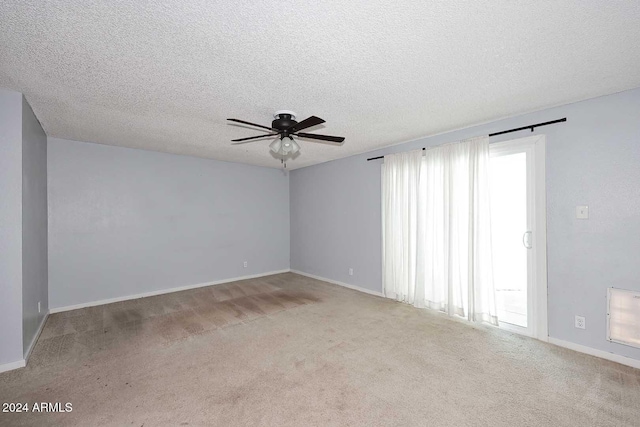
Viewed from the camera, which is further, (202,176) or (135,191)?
(202,176)

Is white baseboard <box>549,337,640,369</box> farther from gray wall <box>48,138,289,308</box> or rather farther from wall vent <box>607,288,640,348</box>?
gray wall <box>48,138,289,308</box>

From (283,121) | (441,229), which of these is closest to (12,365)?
(283,121)

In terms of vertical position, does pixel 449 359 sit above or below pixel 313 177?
below

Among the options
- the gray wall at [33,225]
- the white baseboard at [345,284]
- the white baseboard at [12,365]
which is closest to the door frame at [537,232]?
the white baseboard at [345,284]

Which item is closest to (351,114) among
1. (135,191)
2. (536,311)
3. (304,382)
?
(304,382)

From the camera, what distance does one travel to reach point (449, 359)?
Answer: 2.64 metres

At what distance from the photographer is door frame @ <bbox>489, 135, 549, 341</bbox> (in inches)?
119

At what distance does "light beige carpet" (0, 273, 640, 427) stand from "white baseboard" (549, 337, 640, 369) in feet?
0.35

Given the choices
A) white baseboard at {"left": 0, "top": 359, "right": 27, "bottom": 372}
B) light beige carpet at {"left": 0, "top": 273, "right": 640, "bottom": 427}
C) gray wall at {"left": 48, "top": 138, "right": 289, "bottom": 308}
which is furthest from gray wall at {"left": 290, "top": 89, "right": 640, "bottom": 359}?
white baseboard at {"left": 0, "top": 359, "right": 27, "bottom": 372}

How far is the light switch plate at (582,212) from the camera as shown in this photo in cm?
276

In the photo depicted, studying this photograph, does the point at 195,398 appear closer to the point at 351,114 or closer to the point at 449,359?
the point at 449,359

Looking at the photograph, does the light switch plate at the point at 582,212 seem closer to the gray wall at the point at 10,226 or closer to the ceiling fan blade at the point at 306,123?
the ceiling fan blade at the point at 306,123

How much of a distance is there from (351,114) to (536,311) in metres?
3.08

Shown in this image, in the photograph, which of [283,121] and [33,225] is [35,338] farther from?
[283,121]
